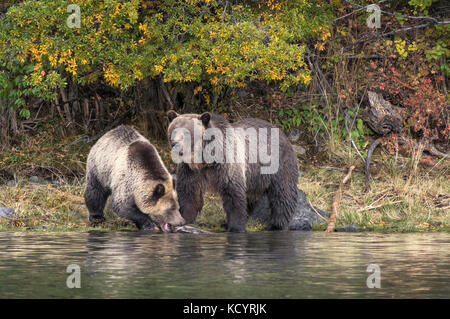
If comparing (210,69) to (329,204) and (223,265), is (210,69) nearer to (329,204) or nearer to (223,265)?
(329,204)

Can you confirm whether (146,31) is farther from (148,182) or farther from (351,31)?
(351,31)

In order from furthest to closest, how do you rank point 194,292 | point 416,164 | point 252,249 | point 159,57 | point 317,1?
1. point 317,1
2. point 416,164
3. point 159,57
4. point 252,249
5. point 194,292

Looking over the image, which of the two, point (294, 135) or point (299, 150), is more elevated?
point (294, 135)

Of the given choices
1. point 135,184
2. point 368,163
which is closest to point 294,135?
point 368,163

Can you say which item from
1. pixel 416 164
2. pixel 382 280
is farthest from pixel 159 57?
pixel 382 280

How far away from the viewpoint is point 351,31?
18688mm

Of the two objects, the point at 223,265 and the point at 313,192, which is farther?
the point at 313,192

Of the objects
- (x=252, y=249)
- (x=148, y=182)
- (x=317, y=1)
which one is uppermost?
(x=317, y=1)

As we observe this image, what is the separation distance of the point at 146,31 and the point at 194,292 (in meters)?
8.12

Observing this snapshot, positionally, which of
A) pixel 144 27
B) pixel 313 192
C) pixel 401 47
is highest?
pixel 144 27

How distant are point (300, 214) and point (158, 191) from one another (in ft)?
9.08

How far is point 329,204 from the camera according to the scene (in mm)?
14305

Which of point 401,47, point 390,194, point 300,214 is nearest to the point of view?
point 300,214

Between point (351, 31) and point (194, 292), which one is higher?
point (351, 31)
